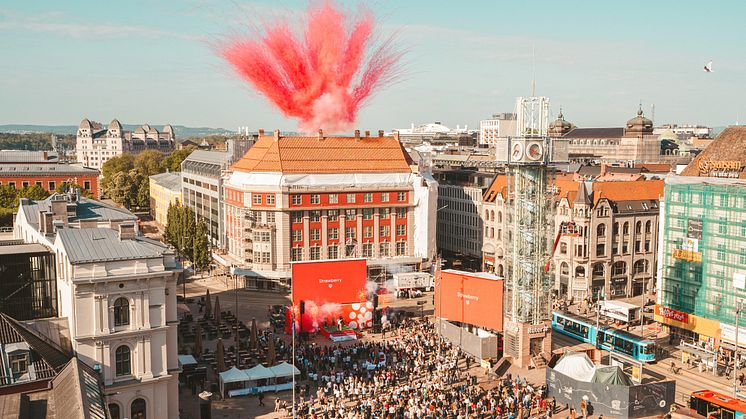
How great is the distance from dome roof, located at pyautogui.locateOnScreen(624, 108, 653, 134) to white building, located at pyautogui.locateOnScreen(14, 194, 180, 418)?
156 meters

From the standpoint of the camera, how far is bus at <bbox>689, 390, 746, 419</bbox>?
1861 inches

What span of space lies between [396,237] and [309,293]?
3157 cm

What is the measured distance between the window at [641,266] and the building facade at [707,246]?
59.7ft

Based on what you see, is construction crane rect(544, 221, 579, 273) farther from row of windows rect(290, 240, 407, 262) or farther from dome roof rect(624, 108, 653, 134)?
dome roof rect(624, 108, 653, 134)

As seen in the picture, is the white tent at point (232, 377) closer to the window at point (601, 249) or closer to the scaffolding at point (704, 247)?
the scaffolding at point (704, 247)

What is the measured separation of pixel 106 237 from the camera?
46.9 metres

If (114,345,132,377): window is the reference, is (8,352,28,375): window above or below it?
above

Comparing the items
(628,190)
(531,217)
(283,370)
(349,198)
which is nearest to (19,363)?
(283,370)

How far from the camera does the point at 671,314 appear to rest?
236 ft

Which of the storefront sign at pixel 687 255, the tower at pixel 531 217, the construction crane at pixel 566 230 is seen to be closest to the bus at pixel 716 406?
the tower at pixel 531 217

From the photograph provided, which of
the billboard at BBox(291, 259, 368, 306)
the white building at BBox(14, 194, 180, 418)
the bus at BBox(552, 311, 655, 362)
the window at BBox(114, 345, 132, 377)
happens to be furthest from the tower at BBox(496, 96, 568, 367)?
the window at BBox(114, 345, 132, 377)

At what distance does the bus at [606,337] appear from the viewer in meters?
63.3

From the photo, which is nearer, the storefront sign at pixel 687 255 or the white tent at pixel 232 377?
the white tent at pixel 232 377

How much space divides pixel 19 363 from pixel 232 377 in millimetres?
16843
